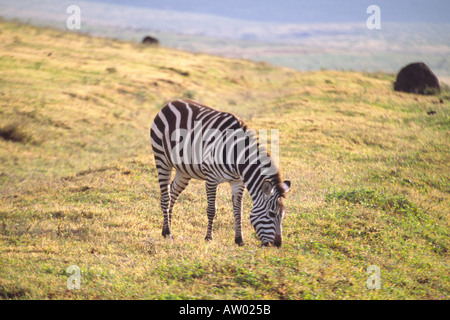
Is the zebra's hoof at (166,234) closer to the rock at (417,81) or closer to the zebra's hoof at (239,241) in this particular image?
the zebra's hoof at (239,241)

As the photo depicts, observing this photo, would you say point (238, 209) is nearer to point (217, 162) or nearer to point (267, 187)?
point (217, 162)

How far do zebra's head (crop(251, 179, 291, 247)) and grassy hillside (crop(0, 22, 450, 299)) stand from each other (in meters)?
0.24

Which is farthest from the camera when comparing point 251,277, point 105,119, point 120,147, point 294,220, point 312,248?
point 105,119

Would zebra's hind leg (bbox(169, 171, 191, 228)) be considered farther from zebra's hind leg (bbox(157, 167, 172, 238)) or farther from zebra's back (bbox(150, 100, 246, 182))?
zebra's back (bbox(150, 100, 246, 182))

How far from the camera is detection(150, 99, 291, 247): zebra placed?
779 centimetres

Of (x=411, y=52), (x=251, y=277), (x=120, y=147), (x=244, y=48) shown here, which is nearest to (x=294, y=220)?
(x=251, y=277)

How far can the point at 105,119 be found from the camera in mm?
20406

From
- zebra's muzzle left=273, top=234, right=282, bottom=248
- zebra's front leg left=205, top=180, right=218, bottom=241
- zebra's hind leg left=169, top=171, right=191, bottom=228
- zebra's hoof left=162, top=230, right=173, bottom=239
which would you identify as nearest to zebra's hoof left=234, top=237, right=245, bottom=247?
zebra's front leg left=205, top=180, right=218, bottom=241

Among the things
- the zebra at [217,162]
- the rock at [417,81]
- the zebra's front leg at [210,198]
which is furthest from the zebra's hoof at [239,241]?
the rock at [417,81]

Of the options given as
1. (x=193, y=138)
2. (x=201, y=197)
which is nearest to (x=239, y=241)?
(x=193, y=138)

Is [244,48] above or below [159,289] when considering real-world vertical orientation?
above

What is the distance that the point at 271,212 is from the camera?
7688 millimetres

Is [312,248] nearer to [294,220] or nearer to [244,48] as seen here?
[294,220]

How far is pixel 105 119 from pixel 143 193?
373 inches
